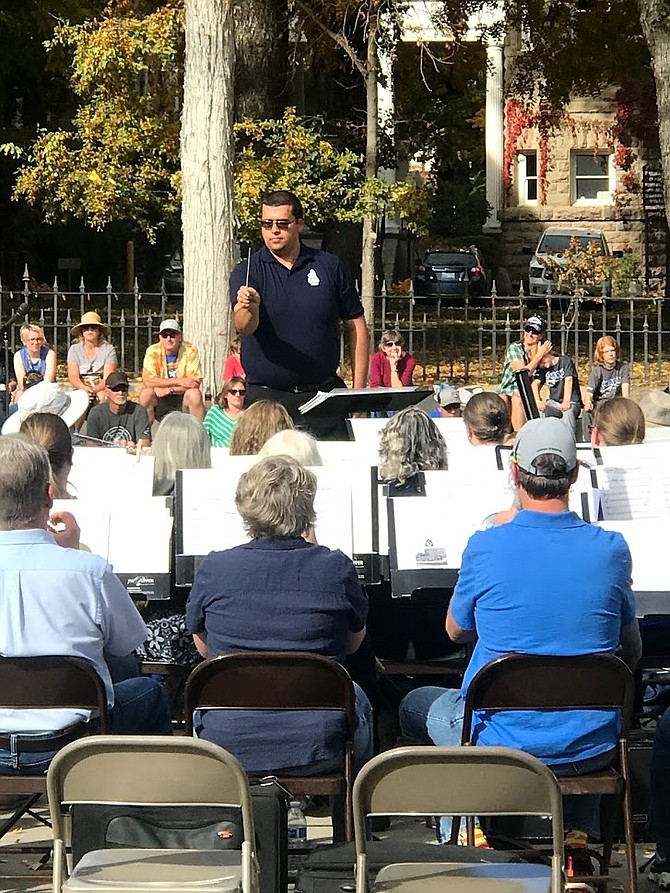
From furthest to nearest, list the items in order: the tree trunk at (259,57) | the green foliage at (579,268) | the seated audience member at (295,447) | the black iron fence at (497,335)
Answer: the green foliage at (579,268), the tree trunk at (259,57), the black iron fence at (497,335), the seated audience member at (295,447)

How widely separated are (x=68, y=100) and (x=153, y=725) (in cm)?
2525

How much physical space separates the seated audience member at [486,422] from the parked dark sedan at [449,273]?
83.2 ft

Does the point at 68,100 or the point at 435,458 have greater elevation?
the point at 68,100

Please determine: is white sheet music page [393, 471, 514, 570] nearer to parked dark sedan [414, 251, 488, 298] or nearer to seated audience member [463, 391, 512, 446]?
seated audience member [463, 391, 512, 446]

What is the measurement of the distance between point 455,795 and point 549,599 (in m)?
1.02

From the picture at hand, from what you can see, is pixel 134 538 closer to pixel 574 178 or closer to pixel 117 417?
pixel 117 417

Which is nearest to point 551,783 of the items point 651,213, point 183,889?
point 183,889

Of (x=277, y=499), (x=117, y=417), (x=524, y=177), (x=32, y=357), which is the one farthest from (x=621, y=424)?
(x=524, y=177)

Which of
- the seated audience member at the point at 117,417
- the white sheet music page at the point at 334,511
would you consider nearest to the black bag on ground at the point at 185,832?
the white sheet music page at the point at 334,511

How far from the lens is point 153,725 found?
5.09 m

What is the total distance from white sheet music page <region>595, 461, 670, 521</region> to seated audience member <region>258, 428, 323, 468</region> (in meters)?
1.14

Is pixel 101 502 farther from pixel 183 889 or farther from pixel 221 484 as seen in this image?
pixel 183 889

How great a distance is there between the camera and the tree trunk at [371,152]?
16.8 m

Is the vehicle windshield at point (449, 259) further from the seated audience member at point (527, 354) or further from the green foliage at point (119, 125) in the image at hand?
the seated audience member at point (527, 354)
